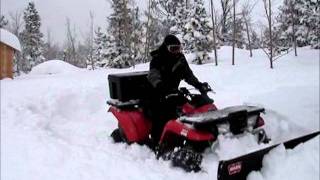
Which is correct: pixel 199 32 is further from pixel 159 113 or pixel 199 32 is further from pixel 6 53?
pixel 159 113

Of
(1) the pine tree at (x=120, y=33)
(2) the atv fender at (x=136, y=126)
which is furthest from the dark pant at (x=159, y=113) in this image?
(1) the pine tree at (x=120, y=33)

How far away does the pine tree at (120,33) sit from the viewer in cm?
3017

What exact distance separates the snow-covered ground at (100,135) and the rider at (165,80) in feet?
1.77

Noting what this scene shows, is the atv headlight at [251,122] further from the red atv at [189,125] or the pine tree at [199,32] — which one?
the pine tree at [199,32]

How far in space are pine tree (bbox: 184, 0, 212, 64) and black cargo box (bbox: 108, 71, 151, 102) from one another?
703 inches

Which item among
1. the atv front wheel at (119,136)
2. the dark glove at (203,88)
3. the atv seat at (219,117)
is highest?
the dark glove at (203,88)

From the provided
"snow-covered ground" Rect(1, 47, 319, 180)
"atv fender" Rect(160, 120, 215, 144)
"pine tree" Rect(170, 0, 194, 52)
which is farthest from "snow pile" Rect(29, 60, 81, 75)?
"atv fender" Rect(160, 120, 215, 144)

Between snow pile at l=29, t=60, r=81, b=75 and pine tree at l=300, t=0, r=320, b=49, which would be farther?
snow pile at l=29, t=60, r=81, b=75

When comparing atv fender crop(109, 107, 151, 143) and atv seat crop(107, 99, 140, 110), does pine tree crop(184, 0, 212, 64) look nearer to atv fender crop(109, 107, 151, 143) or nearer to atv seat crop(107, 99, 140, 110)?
atv seat crop(107, 99, 140, 110)

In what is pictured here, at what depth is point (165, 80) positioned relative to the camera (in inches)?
243

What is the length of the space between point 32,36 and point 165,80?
3863 cm

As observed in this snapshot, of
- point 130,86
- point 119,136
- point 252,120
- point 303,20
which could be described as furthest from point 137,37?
point 252,120

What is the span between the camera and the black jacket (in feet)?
19.7

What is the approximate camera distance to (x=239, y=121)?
4.90 m
